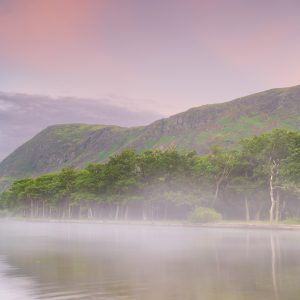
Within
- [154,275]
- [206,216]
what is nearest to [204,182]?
[206,216]

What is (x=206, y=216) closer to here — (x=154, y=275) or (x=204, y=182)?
(x=204, y=182)

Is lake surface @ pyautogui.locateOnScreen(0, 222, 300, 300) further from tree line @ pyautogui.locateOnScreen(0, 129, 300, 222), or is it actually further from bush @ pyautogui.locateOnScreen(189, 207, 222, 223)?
tree line @ pyautogui.locateOnScreen(0, 129, 300, 222)

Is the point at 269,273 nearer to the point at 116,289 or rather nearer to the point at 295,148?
the point at 116,289

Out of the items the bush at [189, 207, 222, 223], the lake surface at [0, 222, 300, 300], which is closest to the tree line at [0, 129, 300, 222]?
the bush at [189, 207, 222, 223]

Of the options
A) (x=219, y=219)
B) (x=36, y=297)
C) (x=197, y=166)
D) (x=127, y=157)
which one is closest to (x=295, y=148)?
(x=219, y=219)

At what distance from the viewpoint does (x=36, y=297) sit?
1698cm

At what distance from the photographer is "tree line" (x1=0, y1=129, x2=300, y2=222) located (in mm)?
82875

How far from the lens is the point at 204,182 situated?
324 feet

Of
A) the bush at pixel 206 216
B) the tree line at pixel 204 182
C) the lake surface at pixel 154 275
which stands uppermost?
the tree line at pixel 204 182

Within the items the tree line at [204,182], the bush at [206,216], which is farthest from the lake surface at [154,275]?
the tree line at [204,182]

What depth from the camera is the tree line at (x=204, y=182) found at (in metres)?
82.9

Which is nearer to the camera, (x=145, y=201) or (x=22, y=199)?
(x=145, y=201)

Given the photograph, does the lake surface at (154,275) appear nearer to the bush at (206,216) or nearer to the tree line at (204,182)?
the bush at (206,216)

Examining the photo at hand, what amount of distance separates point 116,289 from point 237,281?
16.1ft
